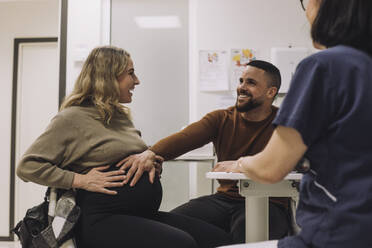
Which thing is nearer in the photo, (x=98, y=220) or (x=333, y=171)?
(x=333, y=171)

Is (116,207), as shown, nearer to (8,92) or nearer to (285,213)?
(285,213)

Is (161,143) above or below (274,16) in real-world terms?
below

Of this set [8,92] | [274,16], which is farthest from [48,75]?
[274,16]

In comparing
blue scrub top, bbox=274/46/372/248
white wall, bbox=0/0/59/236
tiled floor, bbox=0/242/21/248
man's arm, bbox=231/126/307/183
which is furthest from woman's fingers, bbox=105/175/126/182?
white wall, bbox=0/0/59/236

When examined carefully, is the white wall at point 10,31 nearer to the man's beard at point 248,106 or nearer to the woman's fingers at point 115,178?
the man's beard at point 248,106

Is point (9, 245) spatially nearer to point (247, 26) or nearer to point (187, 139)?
point (187, 139)

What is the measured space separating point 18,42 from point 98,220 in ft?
11.1

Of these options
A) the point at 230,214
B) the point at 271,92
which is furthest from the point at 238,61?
the point at 230,214

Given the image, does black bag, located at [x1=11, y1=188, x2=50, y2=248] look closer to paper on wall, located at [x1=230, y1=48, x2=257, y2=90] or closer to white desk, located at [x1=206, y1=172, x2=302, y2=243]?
white desk, located at [x1=206, y1=172, x2=302, y2=243]

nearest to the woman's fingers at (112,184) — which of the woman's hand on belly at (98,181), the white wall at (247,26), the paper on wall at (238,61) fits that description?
the woman's hand on belly at (98,181)

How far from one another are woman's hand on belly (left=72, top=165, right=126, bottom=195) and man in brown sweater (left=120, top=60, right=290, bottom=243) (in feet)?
1.22

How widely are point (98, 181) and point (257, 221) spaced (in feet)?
1.95

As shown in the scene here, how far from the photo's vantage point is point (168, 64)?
3.19 meters


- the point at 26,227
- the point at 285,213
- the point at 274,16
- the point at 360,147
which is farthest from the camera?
the point at 274,16
